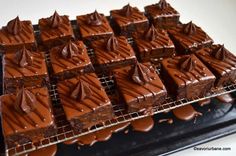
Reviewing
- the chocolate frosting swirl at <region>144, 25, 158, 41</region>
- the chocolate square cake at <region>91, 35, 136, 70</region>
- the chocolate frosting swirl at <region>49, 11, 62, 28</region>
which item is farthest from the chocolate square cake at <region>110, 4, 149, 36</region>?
the chocolate frosting swirl at <region>49, 11, 62, 28</region>

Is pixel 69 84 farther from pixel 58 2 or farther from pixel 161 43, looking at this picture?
pixel 58 2

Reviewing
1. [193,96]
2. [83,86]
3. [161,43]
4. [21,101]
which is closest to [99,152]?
[83,86]

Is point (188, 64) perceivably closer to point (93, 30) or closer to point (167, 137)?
point (167, 137)

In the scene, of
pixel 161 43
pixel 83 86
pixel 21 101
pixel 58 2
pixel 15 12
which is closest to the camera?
pixel 21 101

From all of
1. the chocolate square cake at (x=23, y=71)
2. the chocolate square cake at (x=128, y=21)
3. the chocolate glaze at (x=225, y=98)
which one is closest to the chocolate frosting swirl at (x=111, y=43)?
the chocolate square cake at (x=128, y=21)

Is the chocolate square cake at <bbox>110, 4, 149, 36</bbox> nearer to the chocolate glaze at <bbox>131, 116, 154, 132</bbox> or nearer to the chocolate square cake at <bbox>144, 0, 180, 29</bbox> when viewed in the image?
the chocolate square cake at <bbox>144, 0, 180, 29</bbox>

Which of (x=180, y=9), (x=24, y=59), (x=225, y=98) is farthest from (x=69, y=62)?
(x=180, y=9)
